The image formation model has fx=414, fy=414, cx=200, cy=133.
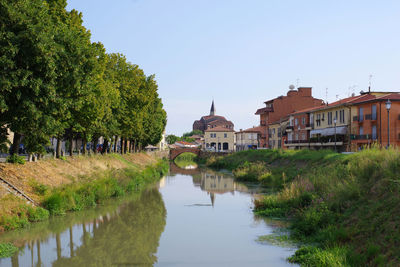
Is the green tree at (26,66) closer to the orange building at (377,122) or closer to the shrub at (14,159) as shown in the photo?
the shrub at (14,159)

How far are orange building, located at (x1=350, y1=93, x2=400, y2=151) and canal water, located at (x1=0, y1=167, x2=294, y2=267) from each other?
2757 cm

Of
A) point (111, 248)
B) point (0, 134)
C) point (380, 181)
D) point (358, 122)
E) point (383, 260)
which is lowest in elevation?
point (111, 248)

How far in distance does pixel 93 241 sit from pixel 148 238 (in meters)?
2.59

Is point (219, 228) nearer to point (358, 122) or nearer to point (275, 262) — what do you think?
point (275, 262)

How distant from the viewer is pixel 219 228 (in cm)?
2284

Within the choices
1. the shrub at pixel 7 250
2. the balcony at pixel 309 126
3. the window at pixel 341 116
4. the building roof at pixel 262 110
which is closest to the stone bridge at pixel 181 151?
the building roof at pixel 262 110

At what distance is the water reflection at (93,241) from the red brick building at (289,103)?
231 feet

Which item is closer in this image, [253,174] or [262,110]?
[253,174]

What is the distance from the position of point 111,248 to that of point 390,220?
1122 centimetres

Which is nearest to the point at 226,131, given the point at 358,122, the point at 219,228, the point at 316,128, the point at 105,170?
the point at 316,128

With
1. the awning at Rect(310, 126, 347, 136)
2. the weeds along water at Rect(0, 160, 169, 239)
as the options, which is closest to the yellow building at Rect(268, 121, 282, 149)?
the awning at Rect(310, 126, 347, 136)

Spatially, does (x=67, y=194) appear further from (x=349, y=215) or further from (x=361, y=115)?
(x=361, y=115)

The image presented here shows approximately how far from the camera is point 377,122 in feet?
165

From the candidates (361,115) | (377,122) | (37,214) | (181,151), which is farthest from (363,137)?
(181,151)
